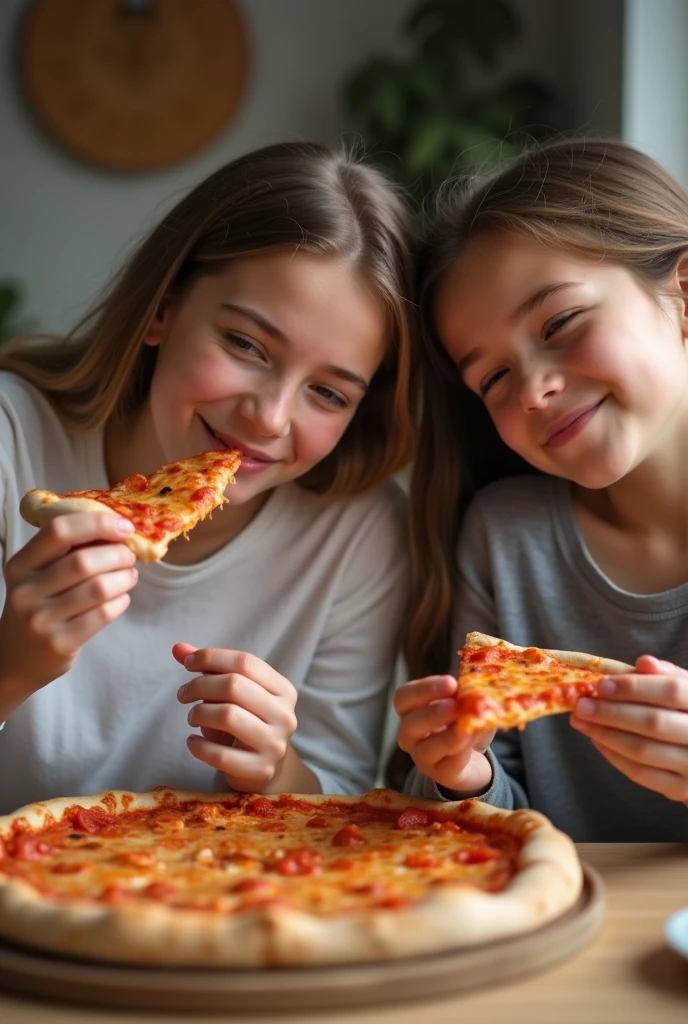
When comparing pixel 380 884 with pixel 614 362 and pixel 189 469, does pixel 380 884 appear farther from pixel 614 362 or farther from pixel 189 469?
pixel 614 362

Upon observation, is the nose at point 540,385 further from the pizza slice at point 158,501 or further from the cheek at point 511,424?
the pizza slice at point 158,501

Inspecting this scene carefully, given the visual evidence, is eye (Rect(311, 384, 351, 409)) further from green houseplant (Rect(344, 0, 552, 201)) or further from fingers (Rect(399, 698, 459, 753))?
green houseplant (Rect(344, 0, 552, 201))

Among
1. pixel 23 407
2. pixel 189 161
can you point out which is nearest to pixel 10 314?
pixel 189 161

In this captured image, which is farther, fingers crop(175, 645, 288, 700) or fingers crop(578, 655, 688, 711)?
fingers crop(175, 645, 288, 700)

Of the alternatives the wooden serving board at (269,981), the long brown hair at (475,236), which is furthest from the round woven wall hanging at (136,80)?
the wooden serving board at (269,981)

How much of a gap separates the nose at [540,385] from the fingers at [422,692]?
566mm

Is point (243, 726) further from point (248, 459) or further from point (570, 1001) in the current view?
point (570, 1001)

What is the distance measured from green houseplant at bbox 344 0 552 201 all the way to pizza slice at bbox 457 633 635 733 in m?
2.69

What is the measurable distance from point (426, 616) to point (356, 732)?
0.28m

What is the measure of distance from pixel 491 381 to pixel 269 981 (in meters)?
1.24

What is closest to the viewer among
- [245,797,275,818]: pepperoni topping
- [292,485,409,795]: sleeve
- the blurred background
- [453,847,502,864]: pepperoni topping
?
[453,847,502,864]: pepperoni topping

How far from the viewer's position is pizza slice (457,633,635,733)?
1389mm

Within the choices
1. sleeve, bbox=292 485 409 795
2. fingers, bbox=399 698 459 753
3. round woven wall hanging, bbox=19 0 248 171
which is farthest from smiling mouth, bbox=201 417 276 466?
round woven wall hanging, bbox=19 0 248 171

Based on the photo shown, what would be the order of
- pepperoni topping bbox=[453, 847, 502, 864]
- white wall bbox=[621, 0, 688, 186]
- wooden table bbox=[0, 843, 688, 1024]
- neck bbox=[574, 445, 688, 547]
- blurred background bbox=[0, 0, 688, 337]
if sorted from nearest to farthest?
wooden table bbox=[0, 843, 688, 1024] < pepperoni topping bbox=[453, 847, 502, 864] < neck bbox=[574, 445, 688, 547] < white wall bbox=[621, 0, 688, 186] < blurred background bbox=[0, 0, 688, 337]
